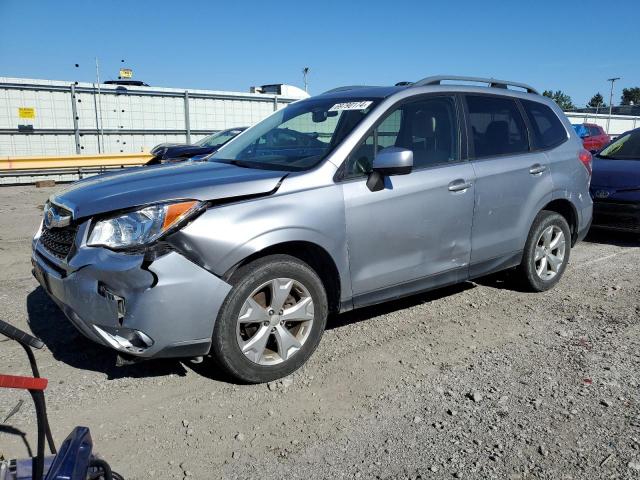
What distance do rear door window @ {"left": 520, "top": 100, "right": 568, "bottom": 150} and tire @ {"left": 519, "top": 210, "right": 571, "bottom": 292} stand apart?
0.66 metres

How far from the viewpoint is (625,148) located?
796cm

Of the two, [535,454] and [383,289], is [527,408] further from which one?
[383,289]

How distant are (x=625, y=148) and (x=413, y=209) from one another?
570 centimetres

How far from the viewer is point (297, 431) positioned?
2.91 m

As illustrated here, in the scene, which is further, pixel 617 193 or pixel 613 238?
pixel 613 238

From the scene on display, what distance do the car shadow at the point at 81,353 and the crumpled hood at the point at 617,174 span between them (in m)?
6.17

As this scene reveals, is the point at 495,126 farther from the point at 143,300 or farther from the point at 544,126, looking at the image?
the point at 143,300

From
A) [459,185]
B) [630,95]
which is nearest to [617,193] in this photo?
[459,185]

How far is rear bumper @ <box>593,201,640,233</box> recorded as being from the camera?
22.7 feet

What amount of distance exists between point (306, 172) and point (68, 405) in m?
1.99

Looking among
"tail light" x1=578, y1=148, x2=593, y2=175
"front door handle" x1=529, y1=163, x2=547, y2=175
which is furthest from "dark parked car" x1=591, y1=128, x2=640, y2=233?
"front door handle" x1=529, y1=163, x2=547, y2=175

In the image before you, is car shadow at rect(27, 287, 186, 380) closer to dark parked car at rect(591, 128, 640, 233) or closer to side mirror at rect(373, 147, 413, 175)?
side mirror at rect(373, 147, 413, 175)

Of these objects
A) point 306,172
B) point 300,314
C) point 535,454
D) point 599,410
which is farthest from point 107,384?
point 599,410

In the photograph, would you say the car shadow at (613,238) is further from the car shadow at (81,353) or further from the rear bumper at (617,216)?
the car shadow at (81,353)
